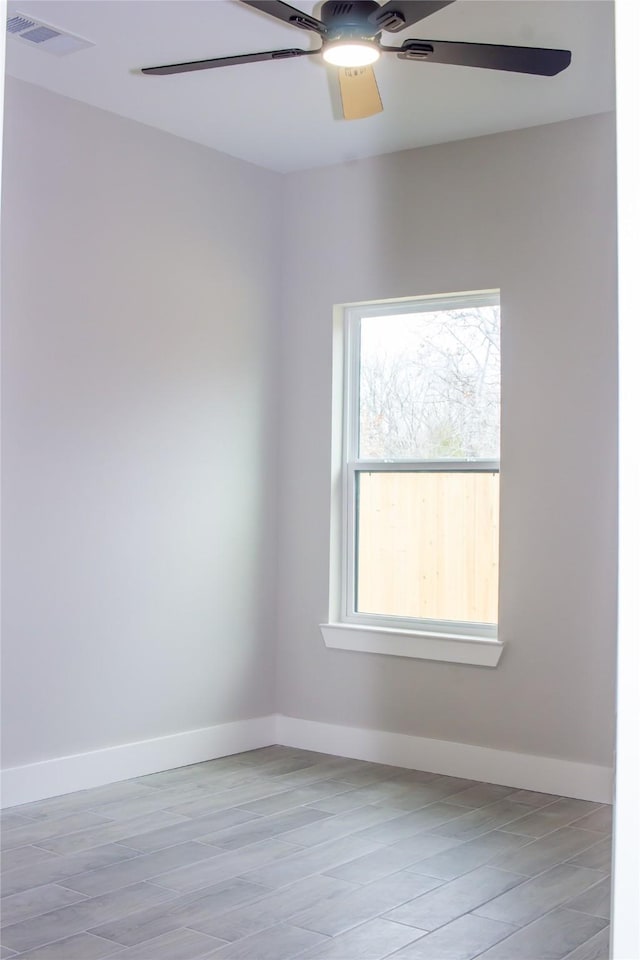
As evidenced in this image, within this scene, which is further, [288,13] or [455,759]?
[455,759]

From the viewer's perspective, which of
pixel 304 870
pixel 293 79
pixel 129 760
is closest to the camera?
pixel 304 870

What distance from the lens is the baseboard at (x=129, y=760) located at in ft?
12.4

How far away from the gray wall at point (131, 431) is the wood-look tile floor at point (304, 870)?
494mm

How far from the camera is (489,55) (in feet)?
9.18

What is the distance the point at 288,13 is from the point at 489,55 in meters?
0.61

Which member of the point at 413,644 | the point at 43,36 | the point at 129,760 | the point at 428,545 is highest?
the point at 43,36

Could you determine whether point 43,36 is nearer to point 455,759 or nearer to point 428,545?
point 428,545

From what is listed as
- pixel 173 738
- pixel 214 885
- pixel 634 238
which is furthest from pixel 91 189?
pixel 634 238

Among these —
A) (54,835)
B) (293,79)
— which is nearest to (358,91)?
(293,79)

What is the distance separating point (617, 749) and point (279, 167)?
14.4 feet

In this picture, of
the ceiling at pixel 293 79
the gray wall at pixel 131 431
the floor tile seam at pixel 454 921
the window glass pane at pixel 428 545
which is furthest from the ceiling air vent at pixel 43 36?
the floor tile seam at pixel 454 921

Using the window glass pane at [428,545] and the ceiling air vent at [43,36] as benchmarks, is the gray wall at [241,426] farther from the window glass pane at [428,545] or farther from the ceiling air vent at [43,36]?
the ceiling air vent at [43,36]

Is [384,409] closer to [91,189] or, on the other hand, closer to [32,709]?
Result: [91,189]

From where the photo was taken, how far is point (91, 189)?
13.4 ft
